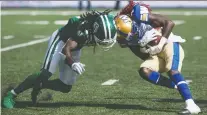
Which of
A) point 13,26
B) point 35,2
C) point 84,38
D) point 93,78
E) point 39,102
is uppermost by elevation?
point 84,38

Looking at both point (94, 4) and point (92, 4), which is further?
point (92, 4)

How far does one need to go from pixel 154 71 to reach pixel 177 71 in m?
0.28

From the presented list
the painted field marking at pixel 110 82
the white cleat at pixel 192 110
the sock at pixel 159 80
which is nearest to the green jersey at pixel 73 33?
the sock at pixel 159 80

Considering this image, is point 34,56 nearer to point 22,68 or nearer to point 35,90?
point 22,68

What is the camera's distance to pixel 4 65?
38.8ft

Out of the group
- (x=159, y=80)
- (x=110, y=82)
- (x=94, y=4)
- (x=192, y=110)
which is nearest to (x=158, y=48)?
(x=159, y=80)

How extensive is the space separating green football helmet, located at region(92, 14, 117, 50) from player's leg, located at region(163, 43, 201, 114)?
726 millimetres

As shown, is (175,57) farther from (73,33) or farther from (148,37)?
(73,33)

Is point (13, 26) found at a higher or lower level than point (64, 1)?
higher

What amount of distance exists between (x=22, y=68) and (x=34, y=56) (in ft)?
7.37

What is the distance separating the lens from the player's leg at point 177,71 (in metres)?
6.64

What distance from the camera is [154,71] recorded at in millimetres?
6852

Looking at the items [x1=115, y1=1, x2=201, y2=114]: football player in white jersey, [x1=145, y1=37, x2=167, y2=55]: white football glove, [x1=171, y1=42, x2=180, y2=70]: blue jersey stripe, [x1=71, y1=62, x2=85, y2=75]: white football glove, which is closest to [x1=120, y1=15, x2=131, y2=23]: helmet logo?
[x1=115, y1=1, x2=201, y2=114]: football player in white jersey

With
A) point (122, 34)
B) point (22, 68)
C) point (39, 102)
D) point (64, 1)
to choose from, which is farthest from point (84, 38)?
point (64, 1)
